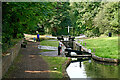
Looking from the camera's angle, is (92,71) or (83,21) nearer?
(92,71)

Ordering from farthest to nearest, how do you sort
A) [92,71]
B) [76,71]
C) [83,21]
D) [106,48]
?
[83,21]
[106,48]
[76,71]
[92,71]

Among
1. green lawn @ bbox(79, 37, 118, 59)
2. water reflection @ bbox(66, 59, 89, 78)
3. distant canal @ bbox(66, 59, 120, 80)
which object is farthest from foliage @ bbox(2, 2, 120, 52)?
distant canal @ bbox(66, 59, 120, 80)

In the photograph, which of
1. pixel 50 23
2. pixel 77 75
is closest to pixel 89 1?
pixel 50 23

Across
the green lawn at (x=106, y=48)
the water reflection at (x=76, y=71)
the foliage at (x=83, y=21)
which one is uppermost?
the foliage at (x=83, y=21)

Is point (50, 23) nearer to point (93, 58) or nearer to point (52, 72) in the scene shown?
point (93, 58)

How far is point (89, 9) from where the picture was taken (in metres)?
41.5

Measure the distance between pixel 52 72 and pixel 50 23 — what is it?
38.1 metres

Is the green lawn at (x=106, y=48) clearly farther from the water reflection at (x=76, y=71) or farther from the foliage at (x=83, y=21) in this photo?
the foliage at (x=83, y=21)

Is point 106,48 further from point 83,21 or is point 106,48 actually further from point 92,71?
point 83,21

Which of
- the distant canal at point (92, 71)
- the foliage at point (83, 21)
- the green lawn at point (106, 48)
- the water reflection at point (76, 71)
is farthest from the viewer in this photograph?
the foliage at point (83, 21)

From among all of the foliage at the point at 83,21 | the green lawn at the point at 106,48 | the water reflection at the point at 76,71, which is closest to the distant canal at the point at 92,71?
the water reflection at the point at 76,71

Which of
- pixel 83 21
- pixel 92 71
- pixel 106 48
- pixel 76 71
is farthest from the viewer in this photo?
pixel 83 21

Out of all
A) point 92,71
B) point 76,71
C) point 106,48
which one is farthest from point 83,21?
point 92,71

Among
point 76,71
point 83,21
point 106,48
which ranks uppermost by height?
point 83,21
